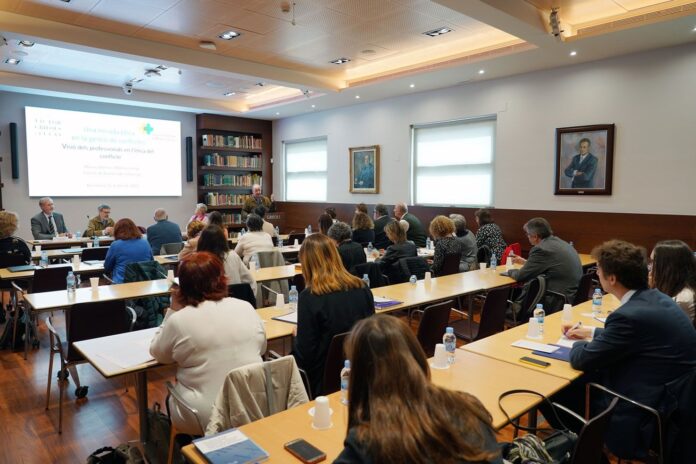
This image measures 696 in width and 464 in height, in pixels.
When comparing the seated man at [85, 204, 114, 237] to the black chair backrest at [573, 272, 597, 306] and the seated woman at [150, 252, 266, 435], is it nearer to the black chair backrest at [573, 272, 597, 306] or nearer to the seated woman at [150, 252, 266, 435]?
the seated woman at [150, 252, 266, 435]

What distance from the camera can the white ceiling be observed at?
565 cm

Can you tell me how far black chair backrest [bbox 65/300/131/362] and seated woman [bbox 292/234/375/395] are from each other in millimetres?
1724

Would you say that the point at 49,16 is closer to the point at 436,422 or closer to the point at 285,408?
the point at 285,408

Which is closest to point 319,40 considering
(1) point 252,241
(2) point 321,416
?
(1) point 252,241

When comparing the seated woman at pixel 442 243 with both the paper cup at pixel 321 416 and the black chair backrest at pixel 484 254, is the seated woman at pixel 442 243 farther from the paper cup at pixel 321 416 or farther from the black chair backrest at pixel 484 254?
the paper cup at pixel 321 416

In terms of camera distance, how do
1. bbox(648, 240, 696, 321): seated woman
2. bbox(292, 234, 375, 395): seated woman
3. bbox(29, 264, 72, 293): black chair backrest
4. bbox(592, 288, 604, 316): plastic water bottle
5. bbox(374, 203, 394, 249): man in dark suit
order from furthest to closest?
bbox(374, 203, 394, 249): man in dark suit → bbox(29, 264, 72, 293): black chair backrest → bbox(592, 288, 604, 316): plastic water bottle → bbox(648, 240, 696, 321): seated woman → bbox(292, 234, 375, 395): seated woman

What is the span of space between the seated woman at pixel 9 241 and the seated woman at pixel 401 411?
5713 mm

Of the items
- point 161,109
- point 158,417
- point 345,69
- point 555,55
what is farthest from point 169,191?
point 158,417

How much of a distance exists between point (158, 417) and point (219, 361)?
0.57 metres

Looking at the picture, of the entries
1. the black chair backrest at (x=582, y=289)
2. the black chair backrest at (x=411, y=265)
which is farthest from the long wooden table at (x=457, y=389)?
the black chair backrest at (x=411, y=265)

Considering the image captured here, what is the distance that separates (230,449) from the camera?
1.78m

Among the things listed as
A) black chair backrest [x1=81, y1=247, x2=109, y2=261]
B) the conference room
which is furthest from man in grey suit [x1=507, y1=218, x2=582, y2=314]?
black chair backrest [x1=81, y1=247, x2=109, y2=261]

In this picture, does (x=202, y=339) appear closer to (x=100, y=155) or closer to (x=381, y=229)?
(x=381, y=229)

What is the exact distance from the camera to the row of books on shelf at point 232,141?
39.3 ft
